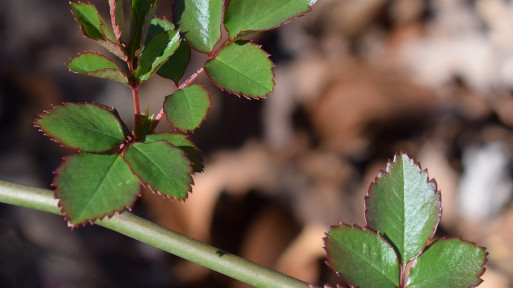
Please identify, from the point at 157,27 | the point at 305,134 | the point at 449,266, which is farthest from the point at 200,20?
the point at 305,134

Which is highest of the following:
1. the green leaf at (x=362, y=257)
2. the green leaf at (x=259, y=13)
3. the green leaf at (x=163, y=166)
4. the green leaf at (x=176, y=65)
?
the green leaf at (x=259, y=13)

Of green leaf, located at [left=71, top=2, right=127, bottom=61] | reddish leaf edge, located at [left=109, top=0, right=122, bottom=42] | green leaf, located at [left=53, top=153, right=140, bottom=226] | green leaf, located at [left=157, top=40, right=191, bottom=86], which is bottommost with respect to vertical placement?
green leaf, located at [left=53, top=153, right=140, bottom=226]

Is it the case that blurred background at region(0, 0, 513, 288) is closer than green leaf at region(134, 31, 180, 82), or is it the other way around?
green leaf at region(134, 31, 180, 82)

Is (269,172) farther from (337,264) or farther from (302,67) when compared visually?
(337,264)

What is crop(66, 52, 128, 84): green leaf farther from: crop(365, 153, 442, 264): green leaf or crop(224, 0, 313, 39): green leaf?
crop(365, 153, 442, 264): green leaf

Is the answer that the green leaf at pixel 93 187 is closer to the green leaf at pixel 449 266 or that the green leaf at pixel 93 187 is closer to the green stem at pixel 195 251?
the green stem at pixel 195 251

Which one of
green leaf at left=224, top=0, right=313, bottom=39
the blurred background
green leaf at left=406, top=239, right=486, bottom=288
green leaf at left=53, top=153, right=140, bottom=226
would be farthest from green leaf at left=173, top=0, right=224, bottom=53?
the blurred background

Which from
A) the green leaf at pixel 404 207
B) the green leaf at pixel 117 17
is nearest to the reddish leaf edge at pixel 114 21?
the green leaf at pixel 117 17
